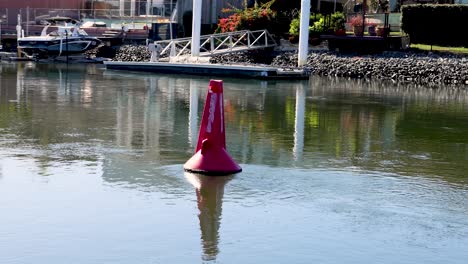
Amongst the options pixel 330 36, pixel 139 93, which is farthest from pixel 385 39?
pixel 139 93

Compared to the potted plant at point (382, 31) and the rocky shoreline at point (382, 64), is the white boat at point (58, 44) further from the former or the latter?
the potted plant at point (382, 31)

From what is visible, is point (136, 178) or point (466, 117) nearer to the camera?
point (136, 178)

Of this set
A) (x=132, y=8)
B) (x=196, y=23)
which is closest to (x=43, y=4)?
(x=132, y=8)

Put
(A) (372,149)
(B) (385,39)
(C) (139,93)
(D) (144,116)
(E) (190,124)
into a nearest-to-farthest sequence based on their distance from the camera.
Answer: (A) (372,149)
(E) (190,124)
(D) (144,116)
(C) (139,93)
(B) (385,39)

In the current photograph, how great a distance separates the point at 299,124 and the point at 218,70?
54.7ft

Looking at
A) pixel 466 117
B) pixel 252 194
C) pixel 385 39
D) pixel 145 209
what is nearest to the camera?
pixel 145 209

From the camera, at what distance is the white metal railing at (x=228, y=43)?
4044 cm

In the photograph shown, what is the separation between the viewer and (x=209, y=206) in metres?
10.5

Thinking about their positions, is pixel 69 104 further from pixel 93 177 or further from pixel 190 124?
pixel 93 177

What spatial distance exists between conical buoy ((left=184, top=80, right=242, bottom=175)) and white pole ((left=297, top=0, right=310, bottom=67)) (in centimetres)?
2510

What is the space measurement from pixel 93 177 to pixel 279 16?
34.2 m

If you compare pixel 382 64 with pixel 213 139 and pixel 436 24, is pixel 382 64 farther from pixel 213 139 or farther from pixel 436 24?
pixel 213 139

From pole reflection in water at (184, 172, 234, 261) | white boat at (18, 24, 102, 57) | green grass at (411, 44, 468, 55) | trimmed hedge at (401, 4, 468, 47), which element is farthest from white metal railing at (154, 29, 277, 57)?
pole reflection in water at (184, 172, 234, 261)

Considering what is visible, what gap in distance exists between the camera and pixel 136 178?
11953 millimetres
